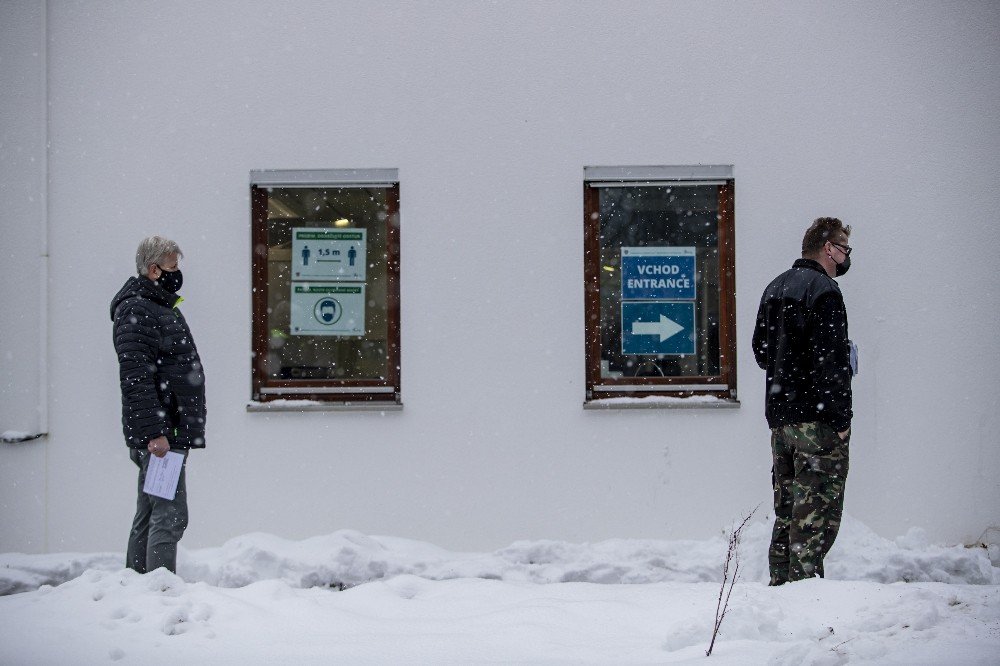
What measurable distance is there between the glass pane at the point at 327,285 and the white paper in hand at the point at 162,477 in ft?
5.87

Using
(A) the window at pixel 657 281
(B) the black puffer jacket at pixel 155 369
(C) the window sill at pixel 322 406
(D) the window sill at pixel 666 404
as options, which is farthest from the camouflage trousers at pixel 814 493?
(B) the black puffer jacket at pixel 155 369

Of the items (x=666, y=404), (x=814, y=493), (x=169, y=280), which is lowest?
(x=814, y=493)

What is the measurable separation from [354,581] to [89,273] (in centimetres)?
285

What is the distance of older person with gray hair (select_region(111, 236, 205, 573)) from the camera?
14.3ft

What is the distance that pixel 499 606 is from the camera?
465 cm

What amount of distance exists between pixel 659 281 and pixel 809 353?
1786mm

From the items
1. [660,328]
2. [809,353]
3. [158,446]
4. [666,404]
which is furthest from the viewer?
[660,328]

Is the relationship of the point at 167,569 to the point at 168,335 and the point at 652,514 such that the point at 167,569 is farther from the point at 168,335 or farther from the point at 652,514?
the point at 652,514

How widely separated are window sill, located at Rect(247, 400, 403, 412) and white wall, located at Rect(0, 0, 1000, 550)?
73 millimetres

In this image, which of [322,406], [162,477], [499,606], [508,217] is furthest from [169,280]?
[499,606]

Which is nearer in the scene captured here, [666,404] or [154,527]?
[154,527]

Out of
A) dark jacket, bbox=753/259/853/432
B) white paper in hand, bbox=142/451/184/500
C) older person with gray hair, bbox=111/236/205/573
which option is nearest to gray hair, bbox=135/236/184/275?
older person with gray hair, bbox=111/236/205/573

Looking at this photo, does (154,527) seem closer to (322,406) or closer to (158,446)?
(158,446)

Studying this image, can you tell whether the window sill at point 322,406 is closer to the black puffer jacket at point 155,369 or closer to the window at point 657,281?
the black puffer jacket at point 155,369
